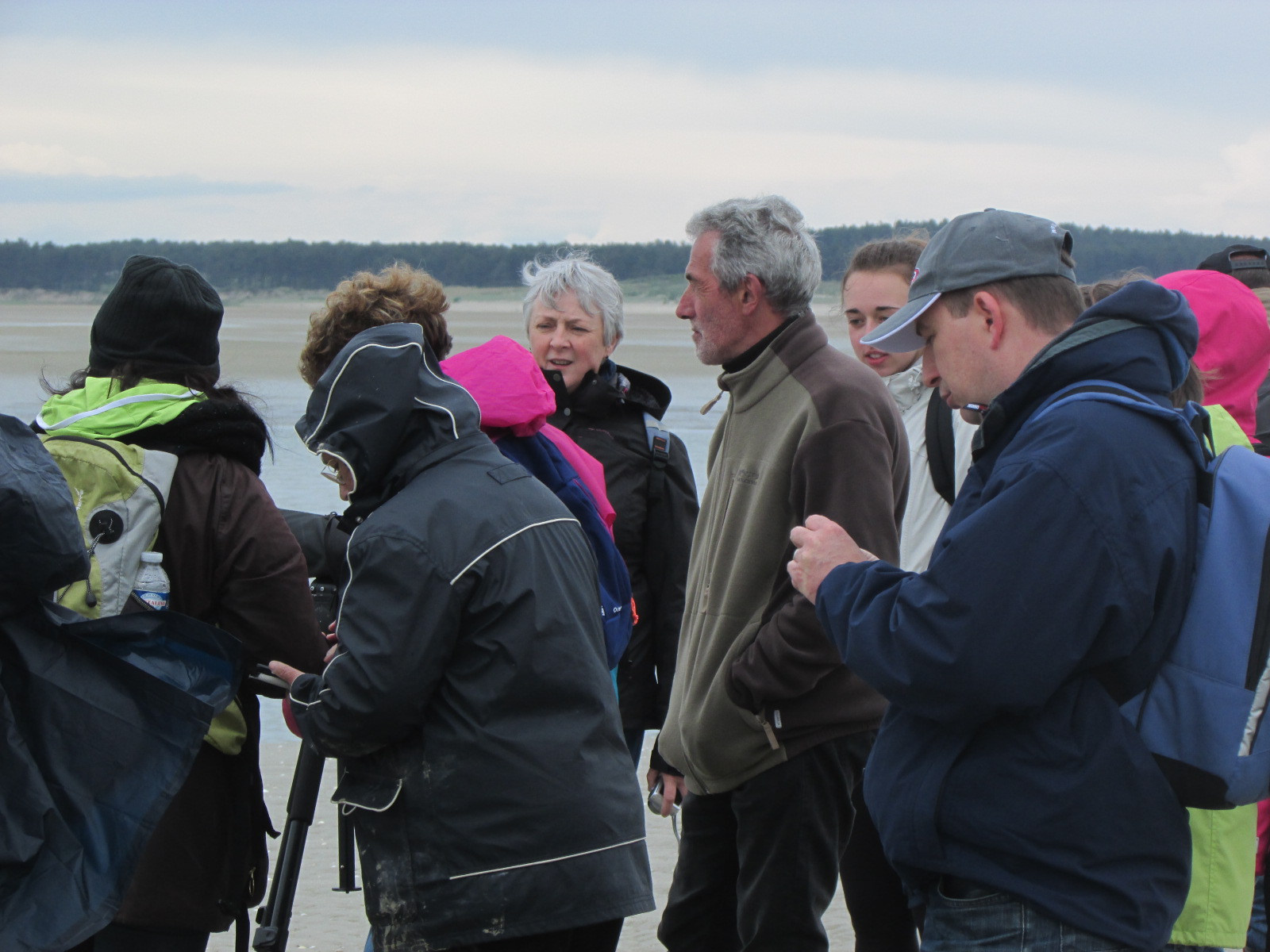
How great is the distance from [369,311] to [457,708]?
1.33 metres

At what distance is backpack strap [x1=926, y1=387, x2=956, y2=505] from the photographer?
346 centimetres

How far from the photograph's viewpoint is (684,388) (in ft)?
75.8

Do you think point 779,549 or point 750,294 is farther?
point 750,294

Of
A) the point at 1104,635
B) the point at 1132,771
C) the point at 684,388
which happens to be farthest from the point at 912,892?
the point at 684,388

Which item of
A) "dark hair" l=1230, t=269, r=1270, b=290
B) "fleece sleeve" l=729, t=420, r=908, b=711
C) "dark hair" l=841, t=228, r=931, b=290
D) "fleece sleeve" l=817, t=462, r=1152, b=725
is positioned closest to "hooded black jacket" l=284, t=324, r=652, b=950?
"fleece sleeve" l=729, t=420, r=908, b=711

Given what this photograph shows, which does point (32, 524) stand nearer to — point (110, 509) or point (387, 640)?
point (110, 509)

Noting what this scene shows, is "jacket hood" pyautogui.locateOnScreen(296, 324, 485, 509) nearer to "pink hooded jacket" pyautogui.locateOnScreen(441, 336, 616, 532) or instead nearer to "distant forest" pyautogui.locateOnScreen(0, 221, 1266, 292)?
"pink hooded jacket" pyautogui.locateOnScreen(441, 336, 616, 532)

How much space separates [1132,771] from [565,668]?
3.28 ft

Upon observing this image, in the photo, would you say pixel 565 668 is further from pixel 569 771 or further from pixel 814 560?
pixel 814 560

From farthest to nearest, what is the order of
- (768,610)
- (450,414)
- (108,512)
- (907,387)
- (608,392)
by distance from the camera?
(608,392) → (907,387) → (768,610) → (108,512) → (450,414)

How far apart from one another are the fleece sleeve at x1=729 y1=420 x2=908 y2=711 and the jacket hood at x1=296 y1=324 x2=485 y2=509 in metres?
0.84

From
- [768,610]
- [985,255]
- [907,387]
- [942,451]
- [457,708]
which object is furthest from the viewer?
[907,387]

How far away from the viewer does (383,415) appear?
2.35m

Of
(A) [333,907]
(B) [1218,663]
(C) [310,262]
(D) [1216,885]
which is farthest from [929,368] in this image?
(C) [310,262]
